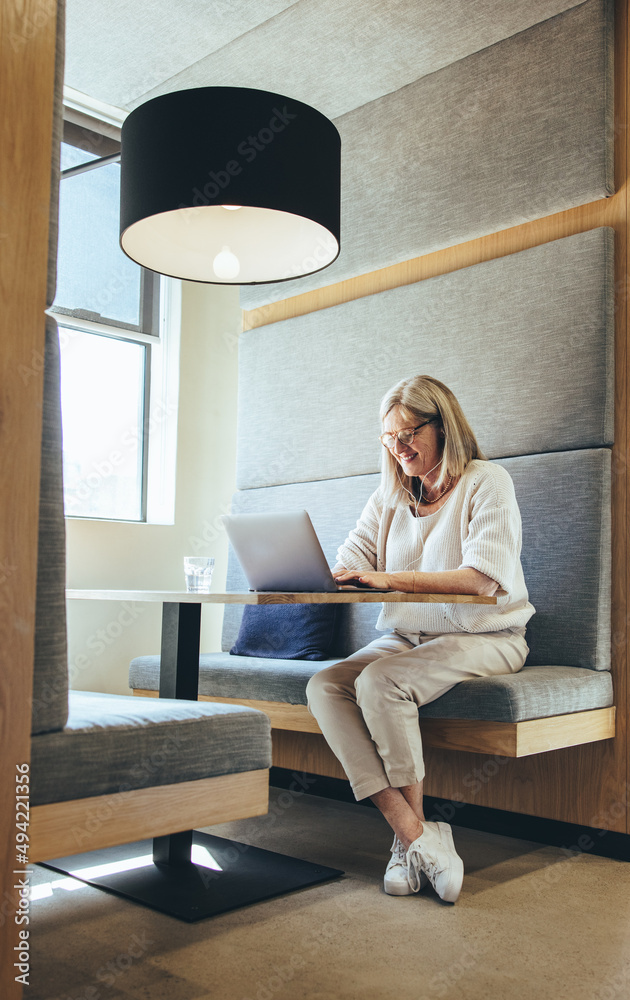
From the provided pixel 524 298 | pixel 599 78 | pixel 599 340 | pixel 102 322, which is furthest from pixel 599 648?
pixel 102 322

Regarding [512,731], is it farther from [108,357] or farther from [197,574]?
[108,357]

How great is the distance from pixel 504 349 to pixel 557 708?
1109 millimetres

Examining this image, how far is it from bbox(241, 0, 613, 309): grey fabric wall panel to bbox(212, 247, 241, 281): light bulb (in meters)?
0.81

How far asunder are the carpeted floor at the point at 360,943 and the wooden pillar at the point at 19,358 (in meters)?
0.49

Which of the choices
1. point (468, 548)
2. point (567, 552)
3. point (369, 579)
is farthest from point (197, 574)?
point (567, 552)

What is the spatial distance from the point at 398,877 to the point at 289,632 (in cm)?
100

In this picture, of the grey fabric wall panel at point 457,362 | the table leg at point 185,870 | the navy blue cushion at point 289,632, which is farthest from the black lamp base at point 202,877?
the grey fabric wall panel at point 457,362

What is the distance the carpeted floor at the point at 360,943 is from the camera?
4.85ft

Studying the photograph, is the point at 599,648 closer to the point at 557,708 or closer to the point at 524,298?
the point at 557,708

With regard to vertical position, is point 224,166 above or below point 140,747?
above

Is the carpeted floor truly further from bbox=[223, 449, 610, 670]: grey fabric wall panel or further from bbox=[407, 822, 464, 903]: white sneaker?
bbox=[223, 449, 610, 670]: grey fabric wall panel

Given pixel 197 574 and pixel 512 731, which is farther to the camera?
pixel 197 574

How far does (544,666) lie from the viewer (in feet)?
7.66

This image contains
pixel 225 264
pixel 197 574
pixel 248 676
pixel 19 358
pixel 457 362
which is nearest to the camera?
pixel 19 358
